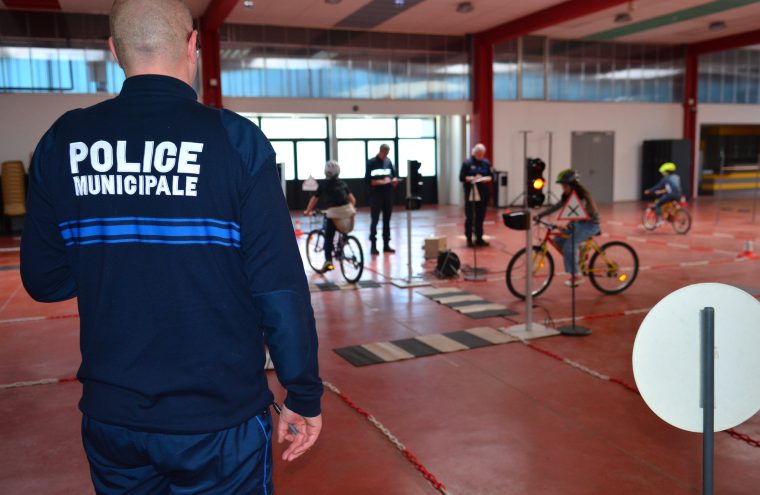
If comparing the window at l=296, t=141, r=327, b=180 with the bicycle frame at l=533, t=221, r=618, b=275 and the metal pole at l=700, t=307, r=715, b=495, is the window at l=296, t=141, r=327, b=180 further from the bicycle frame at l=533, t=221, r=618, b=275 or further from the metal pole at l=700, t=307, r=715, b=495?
the metal pole at l=700, t=307, r=715, b=495

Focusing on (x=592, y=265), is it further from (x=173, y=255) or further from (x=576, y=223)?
(x=173, y=255)

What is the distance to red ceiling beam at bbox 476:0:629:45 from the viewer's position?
16.2 metres

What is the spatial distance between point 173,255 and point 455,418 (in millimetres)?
3343

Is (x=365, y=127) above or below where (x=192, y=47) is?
above

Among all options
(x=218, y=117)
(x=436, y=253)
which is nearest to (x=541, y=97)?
(x=436, y=253)

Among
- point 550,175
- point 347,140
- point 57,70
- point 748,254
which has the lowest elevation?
point 748,254

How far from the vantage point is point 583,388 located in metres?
5.11

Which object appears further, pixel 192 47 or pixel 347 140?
pixel 347 140

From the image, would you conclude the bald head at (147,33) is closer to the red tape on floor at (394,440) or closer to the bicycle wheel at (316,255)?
the red tape on floor at (394,440)

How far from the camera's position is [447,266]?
9.77 metres

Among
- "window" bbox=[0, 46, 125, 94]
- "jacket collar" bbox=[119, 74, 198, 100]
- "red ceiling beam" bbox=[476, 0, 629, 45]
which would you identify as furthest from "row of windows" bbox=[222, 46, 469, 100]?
"jacket collar" bbox=[119, 74, 198, 100]

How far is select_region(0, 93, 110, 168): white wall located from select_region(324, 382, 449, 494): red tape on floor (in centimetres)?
1451

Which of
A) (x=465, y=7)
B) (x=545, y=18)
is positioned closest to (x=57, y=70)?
(x=465, y=7)

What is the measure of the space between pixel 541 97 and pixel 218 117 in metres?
22.0
